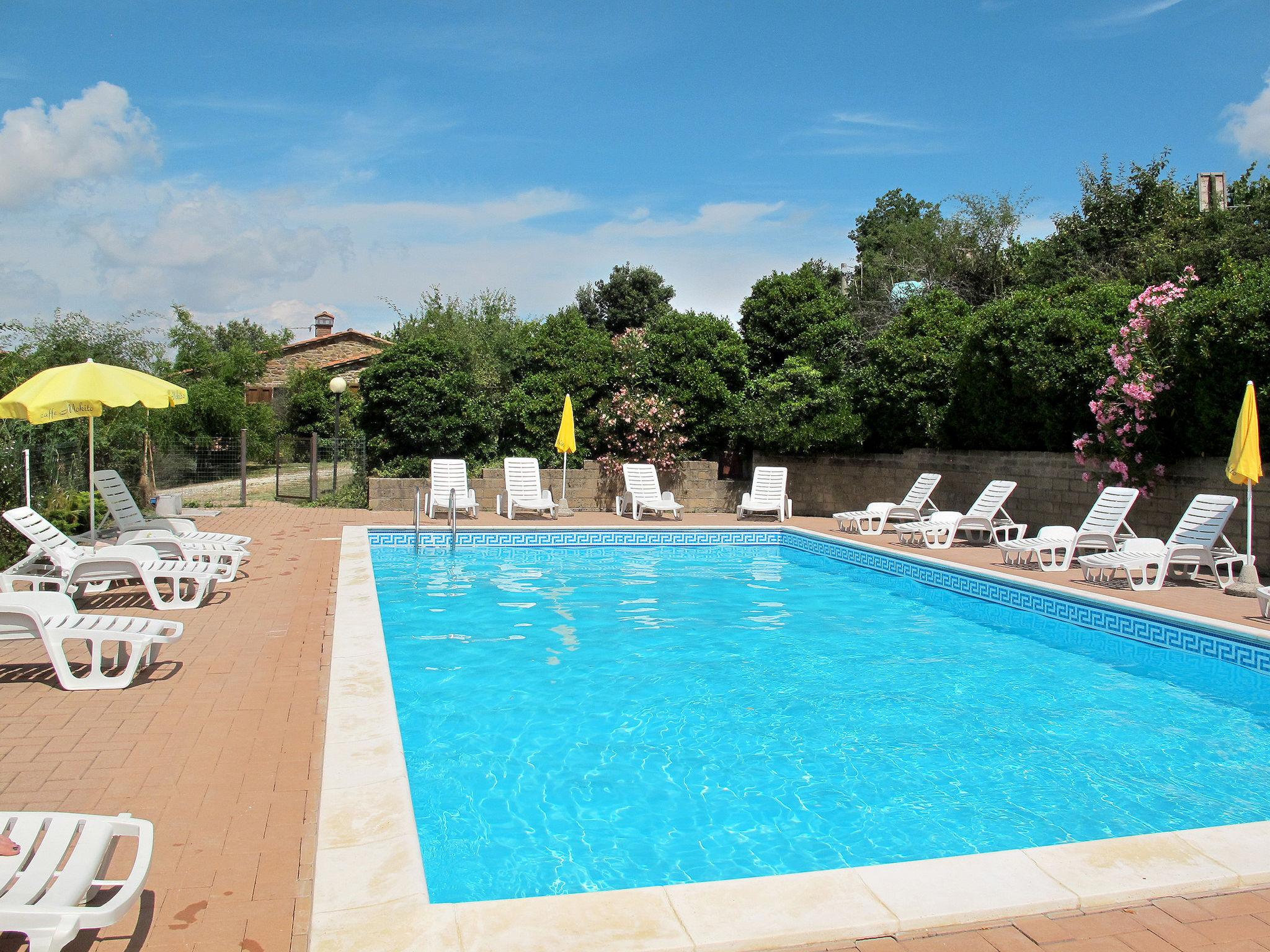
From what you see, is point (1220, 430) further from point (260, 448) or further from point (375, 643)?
point (260, 448)

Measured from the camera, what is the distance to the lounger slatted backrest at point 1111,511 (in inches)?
390

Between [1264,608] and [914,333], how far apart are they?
Answer: 8.69 meters

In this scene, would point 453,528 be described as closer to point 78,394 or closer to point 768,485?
point 78,394

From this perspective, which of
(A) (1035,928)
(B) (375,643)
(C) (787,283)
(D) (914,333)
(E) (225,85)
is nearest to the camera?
(A) (1035,928)

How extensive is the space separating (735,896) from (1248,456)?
754 cm

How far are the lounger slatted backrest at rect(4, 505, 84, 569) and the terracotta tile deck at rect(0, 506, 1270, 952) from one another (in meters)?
0.42

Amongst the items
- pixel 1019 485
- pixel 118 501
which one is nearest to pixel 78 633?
pixel 118 501

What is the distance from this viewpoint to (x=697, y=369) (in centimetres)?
1683

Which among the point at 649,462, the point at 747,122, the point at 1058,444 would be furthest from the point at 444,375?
the point at 1058,444

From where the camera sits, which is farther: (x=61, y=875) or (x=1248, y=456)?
(x=1248, y=456)

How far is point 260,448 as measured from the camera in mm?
22359

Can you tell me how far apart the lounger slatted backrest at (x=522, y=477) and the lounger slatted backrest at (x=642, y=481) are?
5.15 ft

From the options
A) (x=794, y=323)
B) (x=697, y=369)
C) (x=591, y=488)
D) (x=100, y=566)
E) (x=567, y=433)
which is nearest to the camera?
(x=100, y=566)

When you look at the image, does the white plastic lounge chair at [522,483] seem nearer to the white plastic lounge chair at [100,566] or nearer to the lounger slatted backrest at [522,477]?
the lounger slatted backrest at [522,477]
